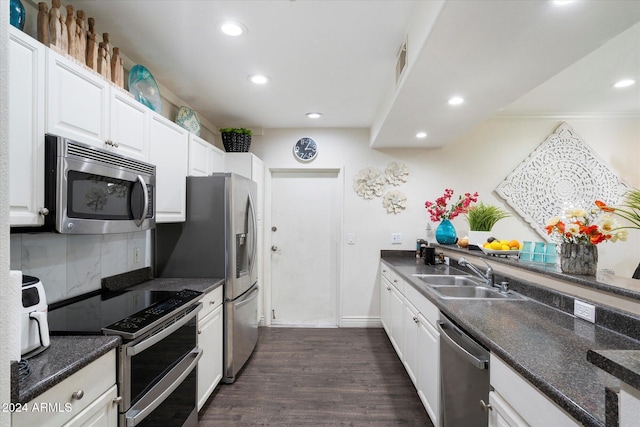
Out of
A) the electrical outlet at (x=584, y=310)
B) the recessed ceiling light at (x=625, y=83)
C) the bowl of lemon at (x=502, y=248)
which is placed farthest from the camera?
the recessed ceiling light at (x=625, y=83)

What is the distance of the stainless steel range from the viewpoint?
4.00 ft

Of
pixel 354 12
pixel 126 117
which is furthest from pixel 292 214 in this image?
pixel 354 12

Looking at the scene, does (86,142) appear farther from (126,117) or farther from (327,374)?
(327,374)

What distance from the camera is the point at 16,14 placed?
1.18m

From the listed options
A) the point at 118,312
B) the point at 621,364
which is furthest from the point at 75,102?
the point at 621,364

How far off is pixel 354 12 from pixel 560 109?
2941mm

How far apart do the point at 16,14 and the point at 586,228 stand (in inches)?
109

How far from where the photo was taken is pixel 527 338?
1.15 meters

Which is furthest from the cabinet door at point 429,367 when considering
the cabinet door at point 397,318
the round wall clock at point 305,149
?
the round wall clock at point 305,149

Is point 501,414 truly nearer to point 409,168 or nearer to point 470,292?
point 470,292

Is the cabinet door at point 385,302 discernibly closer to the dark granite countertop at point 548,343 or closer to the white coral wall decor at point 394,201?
the white coral wall decor at point 394,201

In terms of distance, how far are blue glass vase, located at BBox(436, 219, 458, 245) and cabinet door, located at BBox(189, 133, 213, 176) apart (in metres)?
2.59

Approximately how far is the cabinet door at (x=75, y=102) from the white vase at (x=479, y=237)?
3.11 metres

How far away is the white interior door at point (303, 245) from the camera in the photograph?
3693mm
